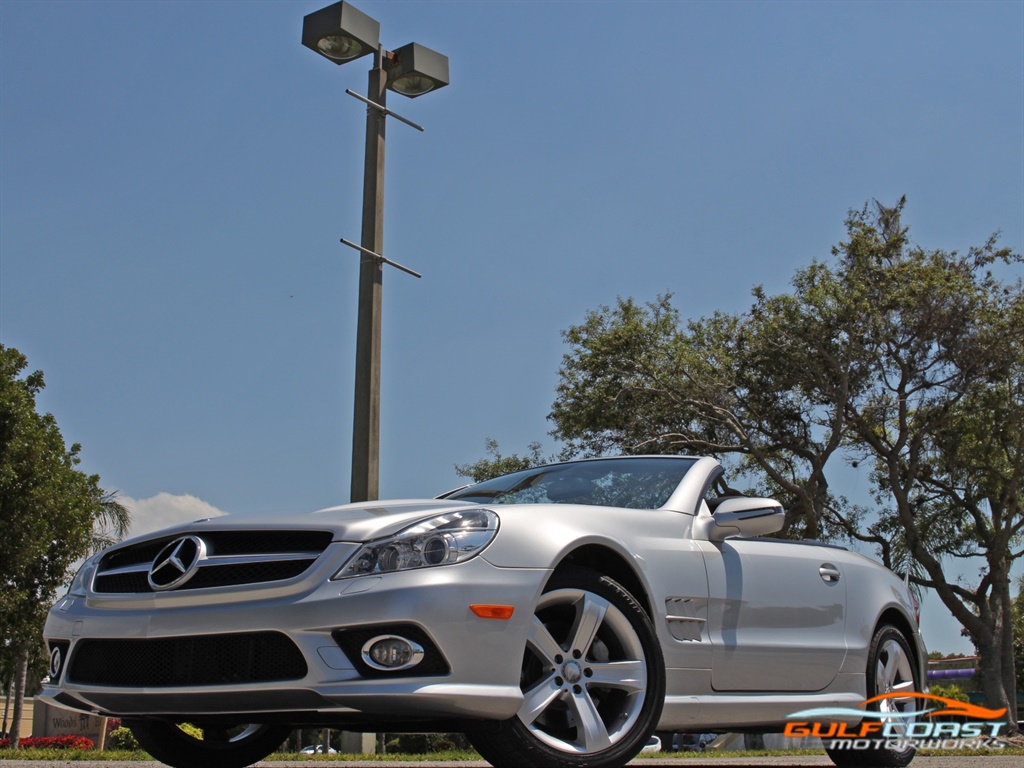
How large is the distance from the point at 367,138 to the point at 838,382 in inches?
605

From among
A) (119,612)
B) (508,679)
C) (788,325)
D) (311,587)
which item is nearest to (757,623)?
(508,679)

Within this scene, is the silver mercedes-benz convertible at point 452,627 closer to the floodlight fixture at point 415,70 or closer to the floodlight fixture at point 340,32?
the floodlight fixture at point 340,32

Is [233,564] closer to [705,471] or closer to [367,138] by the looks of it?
[705,471]

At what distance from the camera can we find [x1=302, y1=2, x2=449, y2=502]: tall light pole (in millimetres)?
9477

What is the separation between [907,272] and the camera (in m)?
23.0

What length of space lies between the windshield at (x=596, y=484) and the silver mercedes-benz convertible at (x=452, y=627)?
0.06m

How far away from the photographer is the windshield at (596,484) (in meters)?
5.20

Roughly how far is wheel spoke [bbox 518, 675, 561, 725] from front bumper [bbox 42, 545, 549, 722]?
8 cm

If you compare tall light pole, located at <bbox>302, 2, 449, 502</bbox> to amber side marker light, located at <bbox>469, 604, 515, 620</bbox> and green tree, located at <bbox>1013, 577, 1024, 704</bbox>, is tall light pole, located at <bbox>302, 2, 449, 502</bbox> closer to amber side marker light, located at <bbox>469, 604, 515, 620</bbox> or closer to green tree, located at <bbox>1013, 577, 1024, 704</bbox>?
amber side marker light, located at <bbox>469, 604, 515, 620</bbox>

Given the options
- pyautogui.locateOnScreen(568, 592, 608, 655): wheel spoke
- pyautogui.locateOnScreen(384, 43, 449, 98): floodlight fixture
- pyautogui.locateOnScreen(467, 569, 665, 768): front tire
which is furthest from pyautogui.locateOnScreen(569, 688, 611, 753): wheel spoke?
pyautogui.locateOnScreen(384, 43, 449, 98): floodlight fixture

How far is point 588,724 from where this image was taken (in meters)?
4.06

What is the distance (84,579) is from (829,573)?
340 centimetres

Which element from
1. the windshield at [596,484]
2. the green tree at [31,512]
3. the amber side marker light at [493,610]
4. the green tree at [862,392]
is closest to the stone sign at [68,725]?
the green tree at [31,512]

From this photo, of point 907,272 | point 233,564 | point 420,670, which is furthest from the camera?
point 907,272
